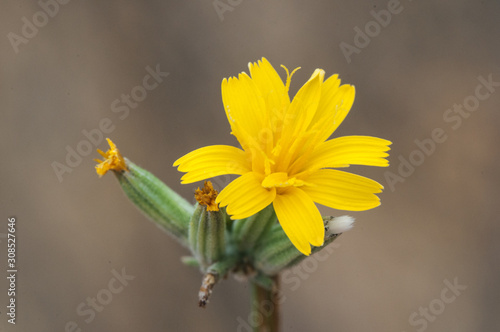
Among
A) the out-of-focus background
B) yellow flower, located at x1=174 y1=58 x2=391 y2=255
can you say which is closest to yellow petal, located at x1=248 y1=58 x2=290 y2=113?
yellow flower, located at x1=174 y1=58 x2=391 y2=255

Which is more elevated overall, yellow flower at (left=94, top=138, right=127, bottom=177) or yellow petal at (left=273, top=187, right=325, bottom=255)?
yellow flower at (left=94, top=138, right=127, bottom=177)

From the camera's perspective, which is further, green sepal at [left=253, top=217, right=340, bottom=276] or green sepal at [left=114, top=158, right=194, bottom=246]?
green sepal at [left=114, top=158, right=194, bottom=246]

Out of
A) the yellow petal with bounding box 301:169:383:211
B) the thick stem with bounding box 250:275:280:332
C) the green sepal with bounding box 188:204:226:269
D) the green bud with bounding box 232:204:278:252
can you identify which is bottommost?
the thick stem with bounding box 250:275:280:332

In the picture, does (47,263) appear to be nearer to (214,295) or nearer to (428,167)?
(214,295)

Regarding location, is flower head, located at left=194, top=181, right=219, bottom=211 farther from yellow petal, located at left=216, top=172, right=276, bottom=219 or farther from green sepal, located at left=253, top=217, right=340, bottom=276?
green sepal, located at left=253, top=217, right=340, bottom=276

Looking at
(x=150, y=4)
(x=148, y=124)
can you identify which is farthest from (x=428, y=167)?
(x=150, y=4)

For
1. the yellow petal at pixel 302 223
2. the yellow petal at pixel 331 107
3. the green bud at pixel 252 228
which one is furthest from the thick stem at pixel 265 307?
the yellow petal at pixel 331 107

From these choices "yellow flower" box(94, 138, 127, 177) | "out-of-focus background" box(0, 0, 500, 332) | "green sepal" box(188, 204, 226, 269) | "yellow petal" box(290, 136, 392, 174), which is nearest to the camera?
"yellow petal" box(290, 136, 392, 174)
